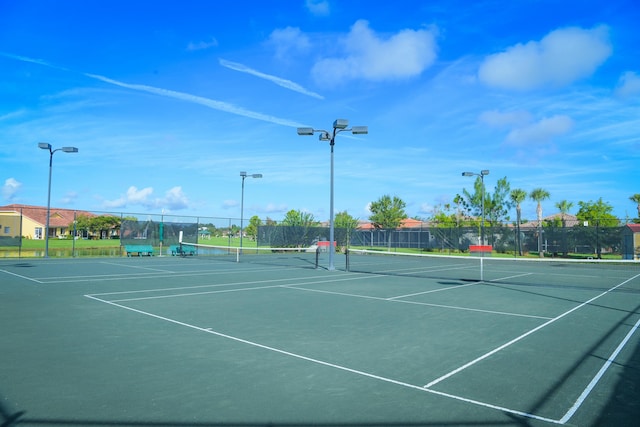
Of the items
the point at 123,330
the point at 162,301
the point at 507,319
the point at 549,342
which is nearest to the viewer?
the point at 549,342

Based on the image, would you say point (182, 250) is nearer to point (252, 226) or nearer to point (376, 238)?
point (376, 238)

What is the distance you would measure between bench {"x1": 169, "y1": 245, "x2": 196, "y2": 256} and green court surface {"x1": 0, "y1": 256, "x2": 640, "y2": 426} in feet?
67.8

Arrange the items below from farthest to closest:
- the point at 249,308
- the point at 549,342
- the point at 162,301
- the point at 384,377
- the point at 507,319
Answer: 1. the point at 162,301
2. the point at 249,308
3. the point at 507,319
4. the point at 549,342
5. the point at 384,377

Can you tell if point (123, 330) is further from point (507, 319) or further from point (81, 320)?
point (507, 319)

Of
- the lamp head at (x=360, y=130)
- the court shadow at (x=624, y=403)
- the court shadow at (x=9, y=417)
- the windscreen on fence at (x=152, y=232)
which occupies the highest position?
the lamp head at (x=360, y=130)

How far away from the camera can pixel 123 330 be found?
25.8 ft

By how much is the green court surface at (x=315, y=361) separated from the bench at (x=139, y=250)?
18.9m

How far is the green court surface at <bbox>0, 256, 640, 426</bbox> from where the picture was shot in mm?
4379

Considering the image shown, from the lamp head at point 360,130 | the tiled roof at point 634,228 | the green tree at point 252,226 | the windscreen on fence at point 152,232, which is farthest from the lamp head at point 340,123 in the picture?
the green tree at point 252,226

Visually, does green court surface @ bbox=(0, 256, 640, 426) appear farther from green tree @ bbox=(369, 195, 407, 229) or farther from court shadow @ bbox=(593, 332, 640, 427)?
green tree @ bbox=(369, 195, 407, 229)

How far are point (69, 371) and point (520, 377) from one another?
18.5 ft

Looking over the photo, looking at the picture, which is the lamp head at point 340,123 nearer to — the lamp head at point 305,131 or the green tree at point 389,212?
the lamp head at point 305,131

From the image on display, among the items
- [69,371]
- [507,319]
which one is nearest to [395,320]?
[507,319]

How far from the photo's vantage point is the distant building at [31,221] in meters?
30.3
